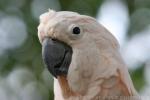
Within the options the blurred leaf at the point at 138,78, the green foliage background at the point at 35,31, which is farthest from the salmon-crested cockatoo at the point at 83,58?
the green foliage background at the point at 35,31

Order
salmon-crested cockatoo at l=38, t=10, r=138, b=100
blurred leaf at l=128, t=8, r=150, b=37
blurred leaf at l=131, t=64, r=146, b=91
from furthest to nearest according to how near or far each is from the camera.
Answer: blurred leaf at l=128, t=8, r=150, b=37, blurred leaf at l=131, t=64, r=146, b=91, salmon-crested cockatoo at l=38, t=10, r=138, b=100

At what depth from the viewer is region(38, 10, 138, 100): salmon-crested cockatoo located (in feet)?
7.73

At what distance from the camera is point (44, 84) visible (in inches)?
232

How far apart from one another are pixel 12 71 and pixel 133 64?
1.67 meters

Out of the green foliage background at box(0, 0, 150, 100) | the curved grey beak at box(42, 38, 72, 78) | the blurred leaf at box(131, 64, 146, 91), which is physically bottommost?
the blurred leaf at box(131, 64, 146, 91)

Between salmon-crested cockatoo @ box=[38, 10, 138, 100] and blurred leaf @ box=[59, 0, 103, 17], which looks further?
blurred leaf @ box=[59, 0, 103, 17]

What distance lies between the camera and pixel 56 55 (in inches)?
93.4

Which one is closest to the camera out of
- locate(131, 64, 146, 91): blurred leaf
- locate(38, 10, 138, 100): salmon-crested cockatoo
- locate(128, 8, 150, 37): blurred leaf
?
locate(38, 10, 138, 100): salmon-crested cockatoo

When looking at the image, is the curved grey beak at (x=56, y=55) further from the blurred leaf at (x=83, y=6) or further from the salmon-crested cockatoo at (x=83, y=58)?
the blurred leaf at (x=83, y=6)

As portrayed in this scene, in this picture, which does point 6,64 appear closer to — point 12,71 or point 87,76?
point 12,71

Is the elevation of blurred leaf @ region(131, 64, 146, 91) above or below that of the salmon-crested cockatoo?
below

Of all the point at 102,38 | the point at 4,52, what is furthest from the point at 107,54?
the point at 4,52

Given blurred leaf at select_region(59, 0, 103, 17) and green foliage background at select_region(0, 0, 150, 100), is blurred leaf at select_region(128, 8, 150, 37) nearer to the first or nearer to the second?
green foliage background at select_region(0, 0, 150, 100)

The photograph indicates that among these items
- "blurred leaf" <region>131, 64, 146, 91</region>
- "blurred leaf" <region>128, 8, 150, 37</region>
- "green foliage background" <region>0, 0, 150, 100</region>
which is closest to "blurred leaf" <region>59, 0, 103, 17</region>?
"green foliage background" <region>0, 0, 150, 100</region>
